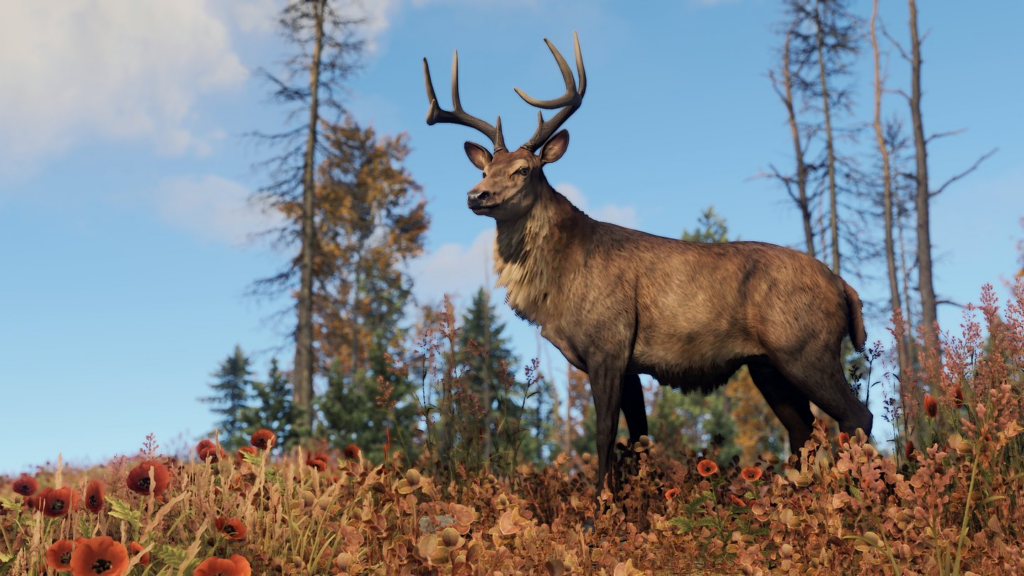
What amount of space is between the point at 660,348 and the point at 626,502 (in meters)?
1.28

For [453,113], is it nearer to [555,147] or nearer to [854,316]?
[555,147]

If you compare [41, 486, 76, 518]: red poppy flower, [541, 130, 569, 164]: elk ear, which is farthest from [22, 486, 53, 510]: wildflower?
[541, 130, 569, 164]: elk ear

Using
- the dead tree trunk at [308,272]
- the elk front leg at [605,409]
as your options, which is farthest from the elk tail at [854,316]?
the dead tree trunk at [308,272]

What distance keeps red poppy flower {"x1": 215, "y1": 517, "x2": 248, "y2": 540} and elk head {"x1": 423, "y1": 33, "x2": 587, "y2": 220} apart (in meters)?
3.21

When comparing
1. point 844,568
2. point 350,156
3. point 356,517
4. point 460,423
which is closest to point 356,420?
point 350,156

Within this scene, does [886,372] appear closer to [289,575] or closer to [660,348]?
[660,348]

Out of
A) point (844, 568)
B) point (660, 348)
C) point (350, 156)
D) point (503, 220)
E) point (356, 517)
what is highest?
point (350, 156)

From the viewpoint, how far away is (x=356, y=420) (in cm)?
Result: 2258

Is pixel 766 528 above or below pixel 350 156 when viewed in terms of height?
below

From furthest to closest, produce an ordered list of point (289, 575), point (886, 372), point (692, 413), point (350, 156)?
point (692, 413)
point (350, 156)
point (886, 372)
point (289, 575)

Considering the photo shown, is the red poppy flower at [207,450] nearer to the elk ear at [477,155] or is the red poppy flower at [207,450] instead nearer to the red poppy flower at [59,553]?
the red poppy flower at [59,553]

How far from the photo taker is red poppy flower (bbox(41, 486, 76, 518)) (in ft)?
12.5

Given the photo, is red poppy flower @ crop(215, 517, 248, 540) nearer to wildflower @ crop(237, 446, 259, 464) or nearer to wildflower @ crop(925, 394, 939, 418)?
wildflower @ crop(237, 446, 259, 464)

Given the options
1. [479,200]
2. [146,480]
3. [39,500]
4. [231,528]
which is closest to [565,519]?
[479,200]
